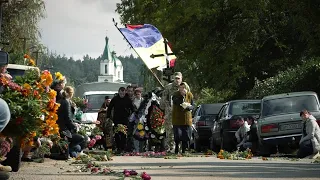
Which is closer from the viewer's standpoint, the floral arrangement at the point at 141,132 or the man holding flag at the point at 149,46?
the floral arrangement at the point at 141,132

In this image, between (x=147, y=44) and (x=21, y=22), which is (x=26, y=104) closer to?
(x=147, y=44)

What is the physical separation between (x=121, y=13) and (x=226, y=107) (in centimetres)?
2389

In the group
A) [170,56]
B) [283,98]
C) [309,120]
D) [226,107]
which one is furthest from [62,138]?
[170,56]

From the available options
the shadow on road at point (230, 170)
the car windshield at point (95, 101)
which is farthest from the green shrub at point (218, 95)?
the shadow on road at point (230, 170)

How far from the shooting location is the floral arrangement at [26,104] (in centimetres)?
1254

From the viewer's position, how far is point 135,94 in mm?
26031

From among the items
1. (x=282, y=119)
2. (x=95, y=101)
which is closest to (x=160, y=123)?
(x=282, y=119)

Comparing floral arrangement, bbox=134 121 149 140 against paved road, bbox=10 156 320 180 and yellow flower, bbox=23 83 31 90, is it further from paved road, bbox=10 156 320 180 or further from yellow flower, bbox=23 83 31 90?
yellow flower, bbox=23 83 31 90

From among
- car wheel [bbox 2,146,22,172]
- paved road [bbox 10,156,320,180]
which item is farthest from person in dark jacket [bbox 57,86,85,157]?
car wheel [bbox 2,146,22,172]

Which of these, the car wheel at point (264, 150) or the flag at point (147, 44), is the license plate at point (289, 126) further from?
the flag at point (147, 44)

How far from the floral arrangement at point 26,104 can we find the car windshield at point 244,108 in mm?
14157

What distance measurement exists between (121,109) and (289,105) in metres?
4.23

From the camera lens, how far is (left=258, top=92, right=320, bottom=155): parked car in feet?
76.8

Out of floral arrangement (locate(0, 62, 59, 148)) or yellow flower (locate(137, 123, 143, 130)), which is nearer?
floral arrangement (locate(0, 62, 59, 148))
